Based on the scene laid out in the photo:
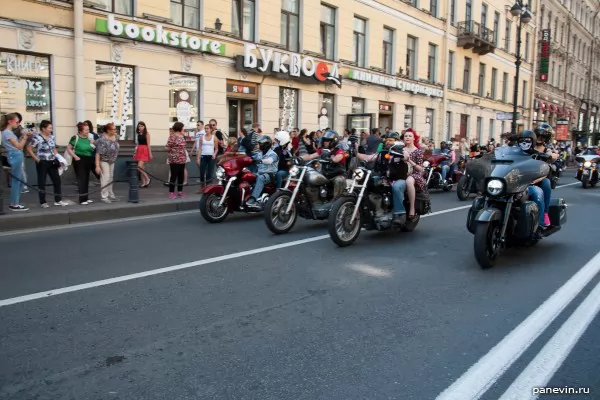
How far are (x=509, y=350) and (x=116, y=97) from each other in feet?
44.0

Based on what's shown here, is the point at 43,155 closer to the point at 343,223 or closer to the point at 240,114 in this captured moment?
the point at 343,223

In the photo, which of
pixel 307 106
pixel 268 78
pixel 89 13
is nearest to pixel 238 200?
pixel 89 13

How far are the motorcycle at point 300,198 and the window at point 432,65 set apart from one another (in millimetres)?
22480

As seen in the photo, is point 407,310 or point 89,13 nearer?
point 407,310

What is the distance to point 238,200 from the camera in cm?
939

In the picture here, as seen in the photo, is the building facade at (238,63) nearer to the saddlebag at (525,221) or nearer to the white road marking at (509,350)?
the saddlebag at (525,221)

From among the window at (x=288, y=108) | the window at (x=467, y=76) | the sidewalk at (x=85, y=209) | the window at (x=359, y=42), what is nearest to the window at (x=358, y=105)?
the window at (x=359, y=42)

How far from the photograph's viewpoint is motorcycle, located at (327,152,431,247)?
6.98m

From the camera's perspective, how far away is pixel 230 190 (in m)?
9.32

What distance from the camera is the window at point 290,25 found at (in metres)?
19.5

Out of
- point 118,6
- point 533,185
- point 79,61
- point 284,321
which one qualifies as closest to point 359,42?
point 118,6

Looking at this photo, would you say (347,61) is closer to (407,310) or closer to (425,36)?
(425,36)

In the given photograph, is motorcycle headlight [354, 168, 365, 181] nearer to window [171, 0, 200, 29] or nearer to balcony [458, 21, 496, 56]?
window [171, 0, 200, 29]

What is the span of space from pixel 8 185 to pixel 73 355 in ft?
35.2
